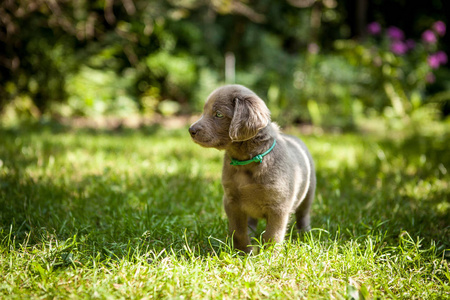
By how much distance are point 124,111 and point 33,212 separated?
18.9ft

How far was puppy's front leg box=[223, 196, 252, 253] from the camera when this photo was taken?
2.48 meters

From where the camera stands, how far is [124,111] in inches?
328

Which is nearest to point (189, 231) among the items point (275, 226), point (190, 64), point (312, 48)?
point (275, 226)

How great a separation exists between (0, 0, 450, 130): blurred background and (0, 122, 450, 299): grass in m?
3.06

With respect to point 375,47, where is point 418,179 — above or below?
below

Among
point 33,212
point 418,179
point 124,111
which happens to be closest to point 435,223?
point 418,179

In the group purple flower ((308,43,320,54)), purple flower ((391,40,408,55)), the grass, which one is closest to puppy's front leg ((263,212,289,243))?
the grass

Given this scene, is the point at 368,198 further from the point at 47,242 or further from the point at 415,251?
the point at 47,242

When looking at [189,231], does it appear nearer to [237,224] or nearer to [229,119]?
[237,224]

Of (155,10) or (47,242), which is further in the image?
(155,10)

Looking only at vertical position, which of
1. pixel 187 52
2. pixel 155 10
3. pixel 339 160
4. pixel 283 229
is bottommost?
pixel 339 160

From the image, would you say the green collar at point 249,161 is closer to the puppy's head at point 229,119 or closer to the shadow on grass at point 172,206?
the puppy's head at point 229,119

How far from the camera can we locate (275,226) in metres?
2.40

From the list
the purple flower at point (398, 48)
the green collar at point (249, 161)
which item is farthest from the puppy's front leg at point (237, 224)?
the purple flower at point (398, 48)
